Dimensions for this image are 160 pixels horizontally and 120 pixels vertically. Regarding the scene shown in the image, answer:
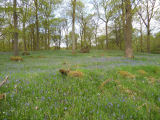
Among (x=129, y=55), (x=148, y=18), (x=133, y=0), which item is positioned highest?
(x=148, y=18)

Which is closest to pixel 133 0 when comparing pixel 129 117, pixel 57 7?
pixel 129 117

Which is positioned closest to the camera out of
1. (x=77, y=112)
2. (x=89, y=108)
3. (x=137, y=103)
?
(x=77, y=112)

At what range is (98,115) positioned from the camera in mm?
2301

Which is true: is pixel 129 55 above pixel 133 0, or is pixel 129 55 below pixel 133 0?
below

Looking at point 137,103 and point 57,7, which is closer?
point 137,103

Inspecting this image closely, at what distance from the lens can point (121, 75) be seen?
5.61 meters

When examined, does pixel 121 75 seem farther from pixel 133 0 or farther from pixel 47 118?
pixel 133 0

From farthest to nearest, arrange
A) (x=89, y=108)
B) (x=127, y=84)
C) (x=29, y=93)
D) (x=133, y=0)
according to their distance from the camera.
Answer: (x=133, y=0) → (x=127, y=84) → (x=29, y=93) → (x=89, y=108)

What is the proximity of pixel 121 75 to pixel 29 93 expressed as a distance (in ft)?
14.9

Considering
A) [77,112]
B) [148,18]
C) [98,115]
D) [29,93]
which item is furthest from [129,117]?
[148,18]

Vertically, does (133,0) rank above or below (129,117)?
above

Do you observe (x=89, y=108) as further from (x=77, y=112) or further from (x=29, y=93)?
(x=29, y=93)

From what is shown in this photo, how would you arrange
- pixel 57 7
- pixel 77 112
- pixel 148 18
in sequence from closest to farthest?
pixel 77 112 < pixel 148 18 < pixel 57 7

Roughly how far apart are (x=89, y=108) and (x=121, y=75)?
364 cm
